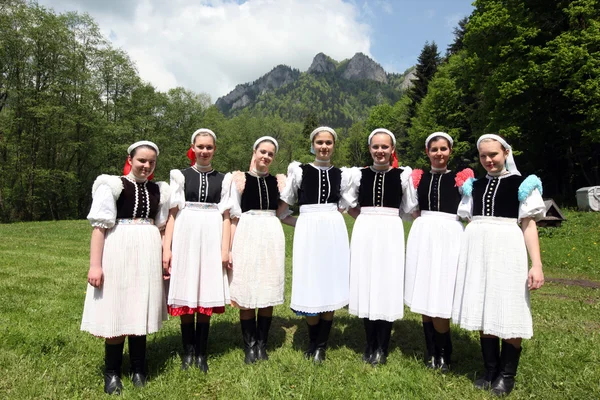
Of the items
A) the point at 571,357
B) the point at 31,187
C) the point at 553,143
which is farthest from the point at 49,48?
the point at 553,143

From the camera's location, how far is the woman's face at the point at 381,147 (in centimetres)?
424

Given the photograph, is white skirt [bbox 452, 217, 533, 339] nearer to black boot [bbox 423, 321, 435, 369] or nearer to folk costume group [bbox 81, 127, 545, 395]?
folk costume group [bbox 81, 127, 545, 395]

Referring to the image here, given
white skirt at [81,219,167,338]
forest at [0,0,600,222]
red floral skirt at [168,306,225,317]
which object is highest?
forest at [0,0,600,222]

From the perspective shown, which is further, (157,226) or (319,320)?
(319,320)

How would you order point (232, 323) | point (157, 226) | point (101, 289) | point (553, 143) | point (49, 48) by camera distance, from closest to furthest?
point (101, 289), point (157, 226), point (232, 323), point (553, 143), point (49, 48)

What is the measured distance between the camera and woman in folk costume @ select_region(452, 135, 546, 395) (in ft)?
11.5

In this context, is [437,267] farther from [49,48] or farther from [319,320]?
[49,48]

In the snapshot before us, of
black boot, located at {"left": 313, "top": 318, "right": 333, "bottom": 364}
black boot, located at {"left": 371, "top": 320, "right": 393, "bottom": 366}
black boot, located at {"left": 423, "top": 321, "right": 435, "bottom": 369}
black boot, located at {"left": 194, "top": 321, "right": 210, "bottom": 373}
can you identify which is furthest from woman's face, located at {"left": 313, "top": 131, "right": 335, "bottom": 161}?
black boot, located at {"left": 194, "top": 321, "right": 210, "bottom": 373}

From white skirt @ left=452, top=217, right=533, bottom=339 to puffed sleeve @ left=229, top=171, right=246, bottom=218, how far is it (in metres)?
2.55

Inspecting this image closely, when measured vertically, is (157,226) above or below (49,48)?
below

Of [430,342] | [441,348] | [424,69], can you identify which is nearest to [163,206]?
[430,342]

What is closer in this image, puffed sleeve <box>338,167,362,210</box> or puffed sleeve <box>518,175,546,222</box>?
puffed sleeve <box>518,175,546,222</box>

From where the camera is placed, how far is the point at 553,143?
2205 cm

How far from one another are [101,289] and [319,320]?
7.97ft
